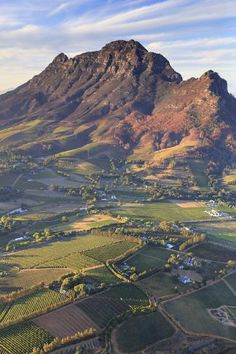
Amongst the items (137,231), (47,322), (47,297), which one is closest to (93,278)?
(47,297)

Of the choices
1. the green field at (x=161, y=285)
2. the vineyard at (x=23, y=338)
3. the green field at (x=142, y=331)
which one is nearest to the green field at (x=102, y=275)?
the green field at (x=161, y=285)

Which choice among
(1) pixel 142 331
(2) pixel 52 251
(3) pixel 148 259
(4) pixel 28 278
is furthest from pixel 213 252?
(4) pixel 28 278

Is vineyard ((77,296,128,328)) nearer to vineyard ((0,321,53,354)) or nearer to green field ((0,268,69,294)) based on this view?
vineyard ((0,321,53,354))

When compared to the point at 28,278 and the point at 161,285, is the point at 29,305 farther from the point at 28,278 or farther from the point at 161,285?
the point at 161,285

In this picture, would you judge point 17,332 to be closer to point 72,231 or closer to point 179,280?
point 179,280

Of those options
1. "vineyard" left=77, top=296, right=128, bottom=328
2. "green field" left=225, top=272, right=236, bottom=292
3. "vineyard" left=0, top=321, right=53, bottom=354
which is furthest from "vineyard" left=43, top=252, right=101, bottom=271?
"green field" left=225, top=272, right=236, bottom=292

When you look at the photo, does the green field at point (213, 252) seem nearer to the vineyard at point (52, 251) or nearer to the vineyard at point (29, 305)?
the vineyard at point (52, 251)
